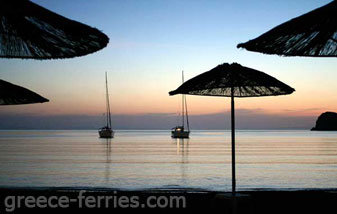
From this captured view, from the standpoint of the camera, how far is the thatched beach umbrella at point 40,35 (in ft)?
10.4

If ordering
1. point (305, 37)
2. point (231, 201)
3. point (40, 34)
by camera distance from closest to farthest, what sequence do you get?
point (40, 34)
point (305, 37)
point (231, 201)

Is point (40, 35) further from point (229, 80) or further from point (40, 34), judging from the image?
point (229, 80)

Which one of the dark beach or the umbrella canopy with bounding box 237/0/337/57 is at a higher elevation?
the umbrella canopy with bounding box 237/0/337/57

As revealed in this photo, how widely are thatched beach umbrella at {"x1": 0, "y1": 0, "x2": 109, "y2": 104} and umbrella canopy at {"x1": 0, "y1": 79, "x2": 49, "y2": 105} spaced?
2.17 m

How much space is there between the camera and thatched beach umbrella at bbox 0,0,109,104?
3174mm

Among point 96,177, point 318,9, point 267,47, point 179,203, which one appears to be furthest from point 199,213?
point 96,177

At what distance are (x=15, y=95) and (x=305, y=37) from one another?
14.0ft

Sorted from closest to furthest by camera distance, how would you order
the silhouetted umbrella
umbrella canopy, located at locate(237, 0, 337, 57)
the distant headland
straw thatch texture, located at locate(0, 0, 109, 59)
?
straw thatch texture, located at locate(0, 0, 109, 59) < umbrella canopy, located at locate(237, 0, 337, 57) < the silhouetted umbrella < the distant headland

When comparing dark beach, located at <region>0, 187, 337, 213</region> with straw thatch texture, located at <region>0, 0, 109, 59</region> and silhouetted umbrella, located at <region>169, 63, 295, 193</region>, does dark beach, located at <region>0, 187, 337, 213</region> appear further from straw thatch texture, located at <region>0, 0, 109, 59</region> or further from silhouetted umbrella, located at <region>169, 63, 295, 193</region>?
straw thatch texture, located at <region>0, 0, 109, 59</region>

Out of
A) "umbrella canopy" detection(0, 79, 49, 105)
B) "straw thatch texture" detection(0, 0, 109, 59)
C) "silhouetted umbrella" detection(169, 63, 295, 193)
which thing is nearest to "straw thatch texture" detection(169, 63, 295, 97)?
"silhouetted umbrella" detection(169, 63, 295, 193)

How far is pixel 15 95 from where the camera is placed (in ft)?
19.9

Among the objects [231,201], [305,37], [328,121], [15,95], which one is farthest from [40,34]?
[328,121]

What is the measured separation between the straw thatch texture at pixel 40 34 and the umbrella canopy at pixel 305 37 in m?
1.52

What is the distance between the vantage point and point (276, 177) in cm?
2031
